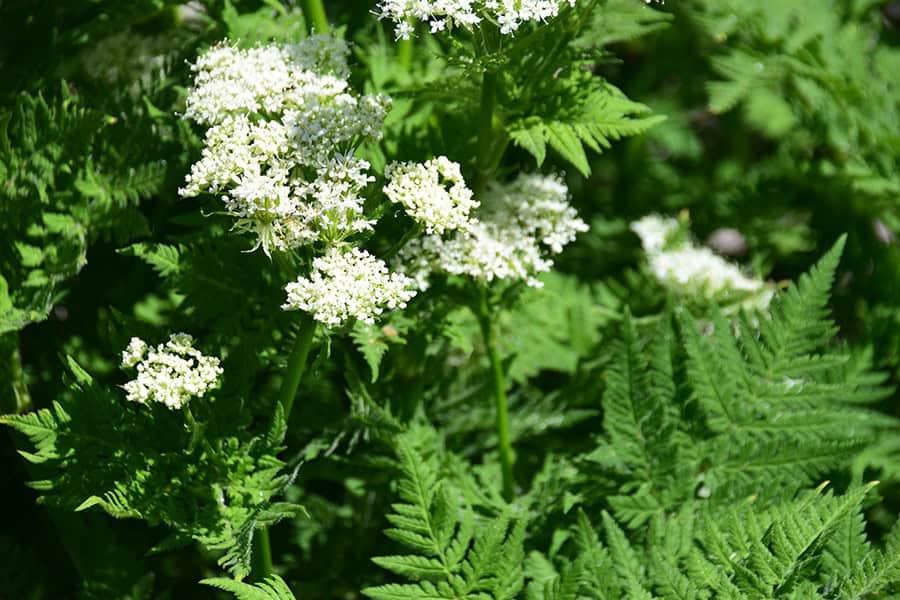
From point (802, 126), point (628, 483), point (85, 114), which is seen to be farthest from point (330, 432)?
point (802, 126)

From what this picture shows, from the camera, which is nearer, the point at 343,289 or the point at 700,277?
the point at 343,289

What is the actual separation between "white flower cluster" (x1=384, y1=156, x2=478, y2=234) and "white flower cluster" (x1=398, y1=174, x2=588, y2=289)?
0.23 metres

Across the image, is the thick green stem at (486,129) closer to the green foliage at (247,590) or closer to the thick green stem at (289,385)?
the thick green stem at (289,385)

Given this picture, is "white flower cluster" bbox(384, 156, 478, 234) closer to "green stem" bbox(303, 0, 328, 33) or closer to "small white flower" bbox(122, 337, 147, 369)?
"small white flower" bbox(122, 337, 147, 369)

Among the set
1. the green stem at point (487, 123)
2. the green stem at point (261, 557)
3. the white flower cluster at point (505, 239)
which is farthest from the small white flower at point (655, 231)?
the green stem at point (261, 557)

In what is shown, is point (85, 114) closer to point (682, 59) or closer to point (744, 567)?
point (744, 567)

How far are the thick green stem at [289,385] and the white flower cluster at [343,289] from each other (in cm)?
8

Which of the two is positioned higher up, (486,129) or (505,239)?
(486,129)

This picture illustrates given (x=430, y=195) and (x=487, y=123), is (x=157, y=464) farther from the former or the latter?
(x=487, y=123)

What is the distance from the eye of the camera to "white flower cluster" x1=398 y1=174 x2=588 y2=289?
208 cm

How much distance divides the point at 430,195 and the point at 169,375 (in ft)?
1.87

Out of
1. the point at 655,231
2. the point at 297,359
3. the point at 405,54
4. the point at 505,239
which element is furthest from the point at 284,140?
the point at 655,231

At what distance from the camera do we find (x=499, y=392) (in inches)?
92.0

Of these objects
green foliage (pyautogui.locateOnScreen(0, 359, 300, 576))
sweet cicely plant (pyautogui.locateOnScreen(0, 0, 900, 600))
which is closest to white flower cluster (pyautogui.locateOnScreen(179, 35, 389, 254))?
sweet cicely plant (pyautogui.locateOnScreen(0, 0, 900, 600))
